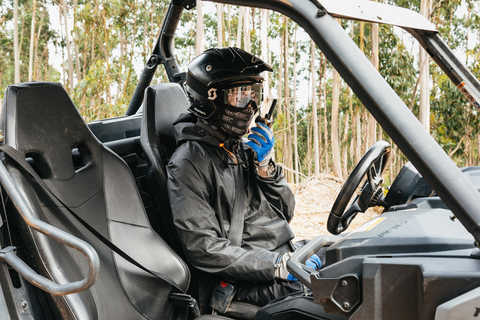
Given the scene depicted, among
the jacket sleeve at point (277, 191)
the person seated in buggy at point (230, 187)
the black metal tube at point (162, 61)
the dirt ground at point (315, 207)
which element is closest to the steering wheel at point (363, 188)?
the person seated in buggy at point (230, 187)

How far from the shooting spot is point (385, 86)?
1.39 metres

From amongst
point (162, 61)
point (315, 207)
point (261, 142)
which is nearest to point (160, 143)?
point (261, 142)

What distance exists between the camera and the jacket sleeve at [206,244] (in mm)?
2344

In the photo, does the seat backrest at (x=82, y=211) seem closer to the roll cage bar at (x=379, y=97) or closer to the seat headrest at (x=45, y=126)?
the seat headrest at (x=45, y=126)

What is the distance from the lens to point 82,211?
2176mm

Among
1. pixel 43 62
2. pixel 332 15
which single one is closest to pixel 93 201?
pixel 332 15

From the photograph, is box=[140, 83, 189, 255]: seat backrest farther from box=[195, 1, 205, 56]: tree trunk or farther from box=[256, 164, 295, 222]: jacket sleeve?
box=[195, 1, 205, 56]: tree trunk

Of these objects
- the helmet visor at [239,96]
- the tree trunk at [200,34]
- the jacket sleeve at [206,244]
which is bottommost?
the jacket sleeve at [206,244]

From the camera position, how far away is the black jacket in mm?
2355

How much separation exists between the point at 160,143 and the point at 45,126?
0.72 metres

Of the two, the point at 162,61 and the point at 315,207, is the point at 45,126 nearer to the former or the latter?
the point at 162,61

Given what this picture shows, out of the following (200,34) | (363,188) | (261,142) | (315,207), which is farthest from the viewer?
(200,34)

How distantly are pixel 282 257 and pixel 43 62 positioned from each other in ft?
84.8

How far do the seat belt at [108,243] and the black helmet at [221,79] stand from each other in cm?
87
